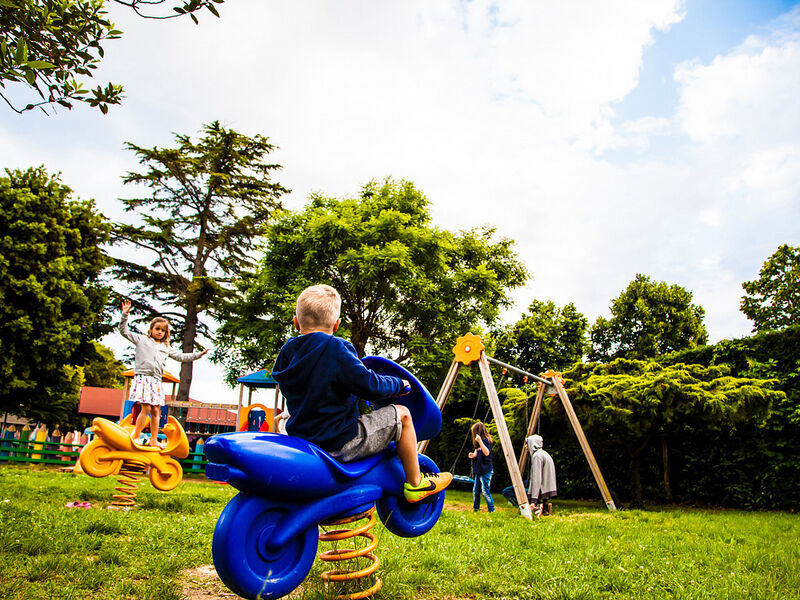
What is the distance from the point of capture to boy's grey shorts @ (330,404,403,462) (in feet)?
9.52

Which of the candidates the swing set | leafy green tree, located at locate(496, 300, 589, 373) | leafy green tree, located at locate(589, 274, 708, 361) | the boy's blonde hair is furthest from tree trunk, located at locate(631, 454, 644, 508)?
leafy green tree, located at locate(589, 274, 708, 361)

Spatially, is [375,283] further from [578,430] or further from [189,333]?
[578,430]

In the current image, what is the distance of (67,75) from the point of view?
3.91 m

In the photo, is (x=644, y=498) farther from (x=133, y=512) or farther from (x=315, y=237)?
(x=315, y=237)

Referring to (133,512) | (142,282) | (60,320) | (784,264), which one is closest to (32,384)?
(60,320)

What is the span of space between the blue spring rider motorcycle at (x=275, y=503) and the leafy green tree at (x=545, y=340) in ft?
76.7

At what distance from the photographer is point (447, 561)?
14.3ft

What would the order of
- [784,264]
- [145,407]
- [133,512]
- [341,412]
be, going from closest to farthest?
[341,412]
[133,512]
[145,407]
[784,264]

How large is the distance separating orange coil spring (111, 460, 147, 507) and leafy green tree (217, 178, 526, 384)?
37.0ft

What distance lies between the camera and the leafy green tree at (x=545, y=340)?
26422 mm

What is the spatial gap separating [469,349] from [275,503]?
860 centimetres

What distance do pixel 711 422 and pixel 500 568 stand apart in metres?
7.96

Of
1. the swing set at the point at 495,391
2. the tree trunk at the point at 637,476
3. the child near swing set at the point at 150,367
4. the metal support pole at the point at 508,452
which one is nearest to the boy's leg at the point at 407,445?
the child near swing set at the point at 150,367

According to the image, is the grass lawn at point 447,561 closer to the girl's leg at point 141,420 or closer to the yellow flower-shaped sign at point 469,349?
the girl's leg at point 141,420
